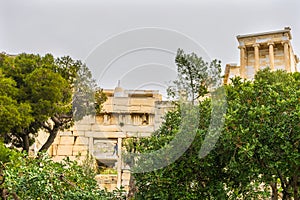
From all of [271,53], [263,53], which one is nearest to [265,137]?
[271,53]

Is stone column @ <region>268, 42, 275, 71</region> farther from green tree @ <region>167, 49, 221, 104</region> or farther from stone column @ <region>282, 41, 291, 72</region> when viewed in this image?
green tree @ <region>167, 49, 221, 104</region>

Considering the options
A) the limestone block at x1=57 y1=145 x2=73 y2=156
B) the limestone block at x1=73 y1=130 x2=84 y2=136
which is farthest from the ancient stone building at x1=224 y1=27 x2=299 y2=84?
the limestone block at x1=57 y1=145 x2=73 y2=156

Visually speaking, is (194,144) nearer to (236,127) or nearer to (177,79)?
(236,127)

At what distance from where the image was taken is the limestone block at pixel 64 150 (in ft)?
72.9

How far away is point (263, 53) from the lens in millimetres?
22625

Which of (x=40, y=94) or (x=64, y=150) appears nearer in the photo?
(x=40, y=94)

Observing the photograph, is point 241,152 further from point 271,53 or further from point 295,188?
point 271,53

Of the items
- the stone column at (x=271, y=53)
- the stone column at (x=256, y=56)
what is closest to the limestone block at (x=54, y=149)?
the stone column at (x=256, y=56)

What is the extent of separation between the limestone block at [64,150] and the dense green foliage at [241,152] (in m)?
14.3

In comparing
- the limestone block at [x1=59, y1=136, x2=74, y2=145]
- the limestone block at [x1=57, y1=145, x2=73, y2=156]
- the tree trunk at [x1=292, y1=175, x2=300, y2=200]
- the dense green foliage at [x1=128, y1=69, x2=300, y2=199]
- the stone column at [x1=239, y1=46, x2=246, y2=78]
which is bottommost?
the tree trunk at [x1=292, y1=175, x2=300, y2=200]

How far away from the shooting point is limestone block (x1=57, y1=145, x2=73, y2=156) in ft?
72.9

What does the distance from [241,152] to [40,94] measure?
7758mm

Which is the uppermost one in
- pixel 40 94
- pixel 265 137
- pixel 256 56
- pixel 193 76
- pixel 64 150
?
pixel 256 56

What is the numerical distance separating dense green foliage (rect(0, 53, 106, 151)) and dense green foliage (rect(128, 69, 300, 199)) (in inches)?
203
